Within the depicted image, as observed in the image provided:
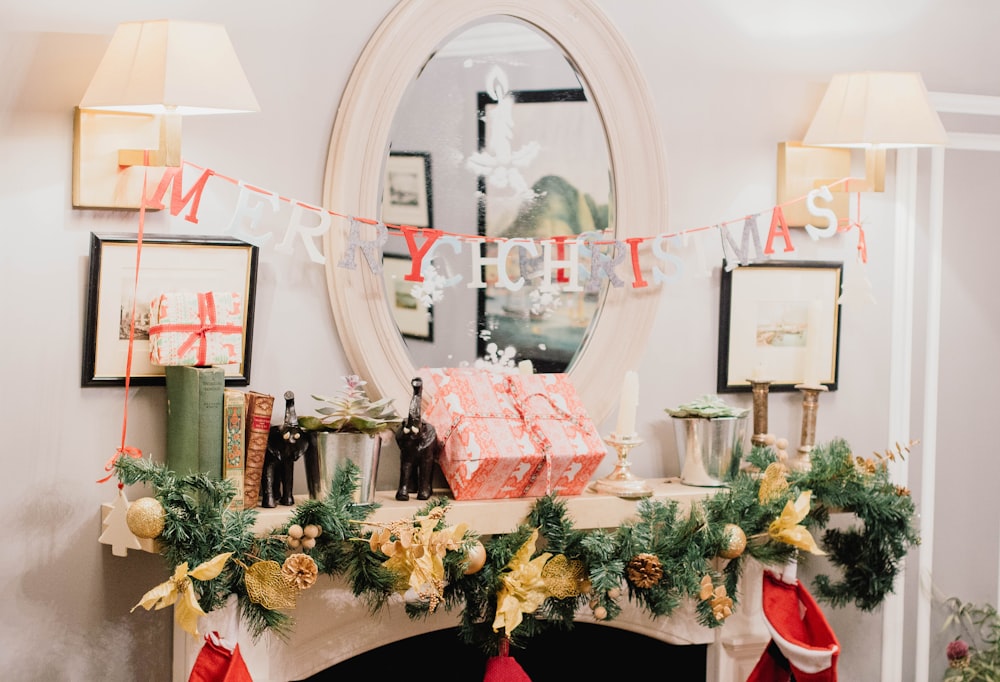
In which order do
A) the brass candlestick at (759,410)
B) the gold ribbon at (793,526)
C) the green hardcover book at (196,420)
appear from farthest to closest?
the brass candlestick at (759,410) → the gold ribbon at (793,526) → the green hardcover book at (196,420)

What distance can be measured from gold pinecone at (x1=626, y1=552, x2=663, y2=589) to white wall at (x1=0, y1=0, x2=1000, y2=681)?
385mm

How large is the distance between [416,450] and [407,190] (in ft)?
1.64

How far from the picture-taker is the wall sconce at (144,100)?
179 centimetres

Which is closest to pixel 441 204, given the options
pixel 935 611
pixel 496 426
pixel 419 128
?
pixel 419 128

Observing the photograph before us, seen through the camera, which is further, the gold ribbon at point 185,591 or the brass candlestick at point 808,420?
the brass candlestick at point 808,420

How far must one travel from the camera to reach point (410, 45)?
2111 mm

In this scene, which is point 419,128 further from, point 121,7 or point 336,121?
point 121,7

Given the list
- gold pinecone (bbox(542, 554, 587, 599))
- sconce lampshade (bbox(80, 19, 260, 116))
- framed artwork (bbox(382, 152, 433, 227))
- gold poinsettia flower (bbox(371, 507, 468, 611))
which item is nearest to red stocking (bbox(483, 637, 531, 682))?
gold pinecone (bbox(542, 554, 587, 599))

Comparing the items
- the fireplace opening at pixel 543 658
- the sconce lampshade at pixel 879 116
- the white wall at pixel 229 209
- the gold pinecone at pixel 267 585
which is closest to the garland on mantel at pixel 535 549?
the gold pinecone at pixel 267 585

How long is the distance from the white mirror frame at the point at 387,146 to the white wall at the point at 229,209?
4cm

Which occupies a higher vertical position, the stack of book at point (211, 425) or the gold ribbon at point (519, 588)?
the stack of book at point (211, 425)

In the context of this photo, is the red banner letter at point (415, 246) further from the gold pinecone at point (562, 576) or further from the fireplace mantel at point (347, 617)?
the gold pinecone at point (562, 576)

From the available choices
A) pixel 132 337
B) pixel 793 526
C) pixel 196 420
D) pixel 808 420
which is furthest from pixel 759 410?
pixel 132 337

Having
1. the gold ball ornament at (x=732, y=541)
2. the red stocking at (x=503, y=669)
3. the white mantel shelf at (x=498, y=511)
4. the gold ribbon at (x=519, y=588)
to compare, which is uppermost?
the white mantel shelf at (x=498, y=511)
